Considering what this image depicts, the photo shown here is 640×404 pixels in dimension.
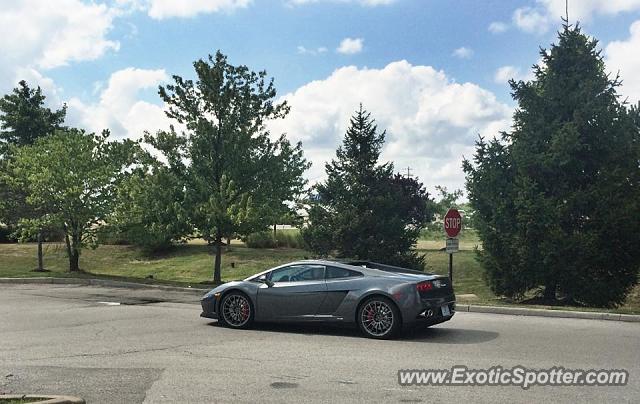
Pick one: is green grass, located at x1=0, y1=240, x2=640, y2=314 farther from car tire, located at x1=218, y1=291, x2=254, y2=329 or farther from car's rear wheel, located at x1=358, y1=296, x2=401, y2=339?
car's rear wheel, located at x1=358, y1=296, x2=401, y2=339

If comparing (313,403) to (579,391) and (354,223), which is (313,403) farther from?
(354,223)

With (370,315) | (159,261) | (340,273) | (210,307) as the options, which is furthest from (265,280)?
(159,261)

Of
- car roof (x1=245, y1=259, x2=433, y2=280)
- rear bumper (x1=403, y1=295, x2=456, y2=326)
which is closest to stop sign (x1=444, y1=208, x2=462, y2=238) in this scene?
car roof (x1=245, y1=259, x2=433, y2=280)

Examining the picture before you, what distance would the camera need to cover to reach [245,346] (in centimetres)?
864

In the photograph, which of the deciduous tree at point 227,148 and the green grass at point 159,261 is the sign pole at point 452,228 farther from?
the green grass at point 159,261

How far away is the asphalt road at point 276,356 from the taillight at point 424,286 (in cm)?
82

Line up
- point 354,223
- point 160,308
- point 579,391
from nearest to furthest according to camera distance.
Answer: point 579,391, point 160,308, point 354,223

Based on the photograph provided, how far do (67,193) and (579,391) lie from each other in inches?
865

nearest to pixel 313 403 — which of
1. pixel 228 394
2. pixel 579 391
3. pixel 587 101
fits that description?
pixel 228 394

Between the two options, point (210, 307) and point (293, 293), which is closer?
point (293, 293)

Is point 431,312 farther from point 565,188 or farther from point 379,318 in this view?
point 565,188

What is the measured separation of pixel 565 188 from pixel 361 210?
26.4 ft

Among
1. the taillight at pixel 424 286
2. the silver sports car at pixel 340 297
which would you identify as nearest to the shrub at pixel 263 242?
the silver sports car at pixel 340 297

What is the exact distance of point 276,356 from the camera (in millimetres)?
7875
